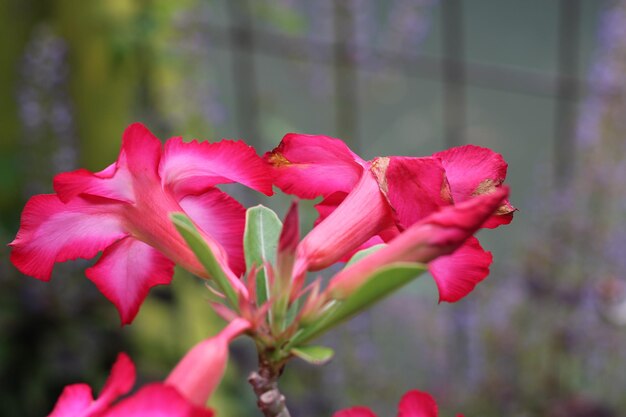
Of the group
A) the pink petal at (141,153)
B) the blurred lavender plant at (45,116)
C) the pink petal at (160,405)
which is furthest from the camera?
the blurred lavender plant at (45,116)

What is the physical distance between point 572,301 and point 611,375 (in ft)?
0.83

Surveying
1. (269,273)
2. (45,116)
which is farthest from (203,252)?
(45,116)

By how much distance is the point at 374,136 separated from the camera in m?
2.53

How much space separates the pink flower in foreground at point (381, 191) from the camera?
0.37m

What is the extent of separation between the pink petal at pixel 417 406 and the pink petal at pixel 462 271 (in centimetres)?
5

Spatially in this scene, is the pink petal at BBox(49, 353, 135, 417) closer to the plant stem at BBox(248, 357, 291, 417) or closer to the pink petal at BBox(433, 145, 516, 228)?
the plant stem at BBox(248, 357, 291, 417)

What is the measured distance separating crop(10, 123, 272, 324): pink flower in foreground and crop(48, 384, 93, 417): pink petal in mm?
78

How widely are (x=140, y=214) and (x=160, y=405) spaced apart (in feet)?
0.48

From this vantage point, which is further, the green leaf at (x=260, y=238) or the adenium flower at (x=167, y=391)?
the green leaf at (x=260, y=238)

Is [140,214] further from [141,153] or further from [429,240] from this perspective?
[429,240]

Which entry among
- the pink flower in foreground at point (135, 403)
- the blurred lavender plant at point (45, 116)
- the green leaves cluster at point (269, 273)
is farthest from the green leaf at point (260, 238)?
the blurred lavender plant at point (45, 116)

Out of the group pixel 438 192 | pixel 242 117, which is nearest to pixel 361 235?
pixel 438 192

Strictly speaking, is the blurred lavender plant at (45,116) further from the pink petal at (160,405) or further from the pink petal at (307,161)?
the pink petal at (160,405)

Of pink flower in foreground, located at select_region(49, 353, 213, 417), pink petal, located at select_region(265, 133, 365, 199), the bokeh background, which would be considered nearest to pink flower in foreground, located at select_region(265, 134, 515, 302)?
pink petal, located at select_region(265, 133, 365, 199)
